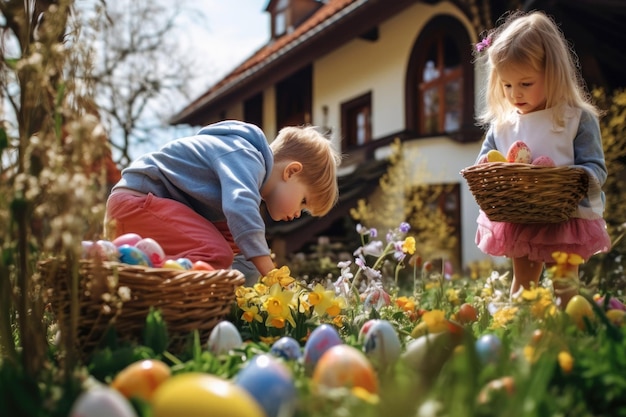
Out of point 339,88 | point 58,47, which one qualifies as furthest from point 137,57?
point 58,47

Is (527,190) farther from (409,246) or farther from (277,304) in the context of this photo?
(277,304)

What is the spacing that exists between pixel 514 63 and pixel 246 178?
127 centimetres

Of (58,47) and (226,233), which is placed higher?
(58,47)

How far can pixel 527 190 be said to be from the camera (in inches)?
96.3

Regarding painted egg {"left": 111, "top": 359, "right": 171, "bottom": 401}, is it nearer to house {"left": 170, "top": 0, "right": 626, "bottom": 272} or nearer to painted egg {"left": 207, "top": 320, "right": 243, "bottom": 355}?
painted egg {"left": 207, "top": 320, "right": 243, "bottom": 355}

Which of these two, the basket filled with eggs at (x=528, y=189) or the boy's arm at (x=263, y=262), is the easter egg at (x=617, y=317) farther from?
the boy's arm at (x=263, y=262)

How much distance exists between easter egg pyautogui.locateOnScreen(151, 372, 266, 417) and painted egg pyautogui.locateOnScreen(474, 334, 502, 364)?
24.5 inches

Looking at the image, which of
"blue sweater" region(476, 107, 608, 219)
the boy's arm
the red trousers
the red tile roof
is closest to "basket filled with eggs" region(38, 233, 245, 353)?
the boy's arm

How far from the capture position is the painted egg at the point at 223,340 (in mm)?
1616

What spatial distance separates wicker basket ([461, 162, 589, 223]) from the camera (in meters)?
2.43

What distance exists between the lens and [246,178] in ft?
8.21

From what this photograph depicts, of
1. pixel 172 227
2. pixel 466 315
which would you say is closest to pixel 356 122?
pixel 172 227

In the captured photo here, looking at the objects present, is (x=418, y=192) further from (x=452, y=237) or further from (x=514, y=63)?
(x=514, y=63)

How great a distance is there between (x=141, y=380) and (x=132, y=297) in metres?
0.52
